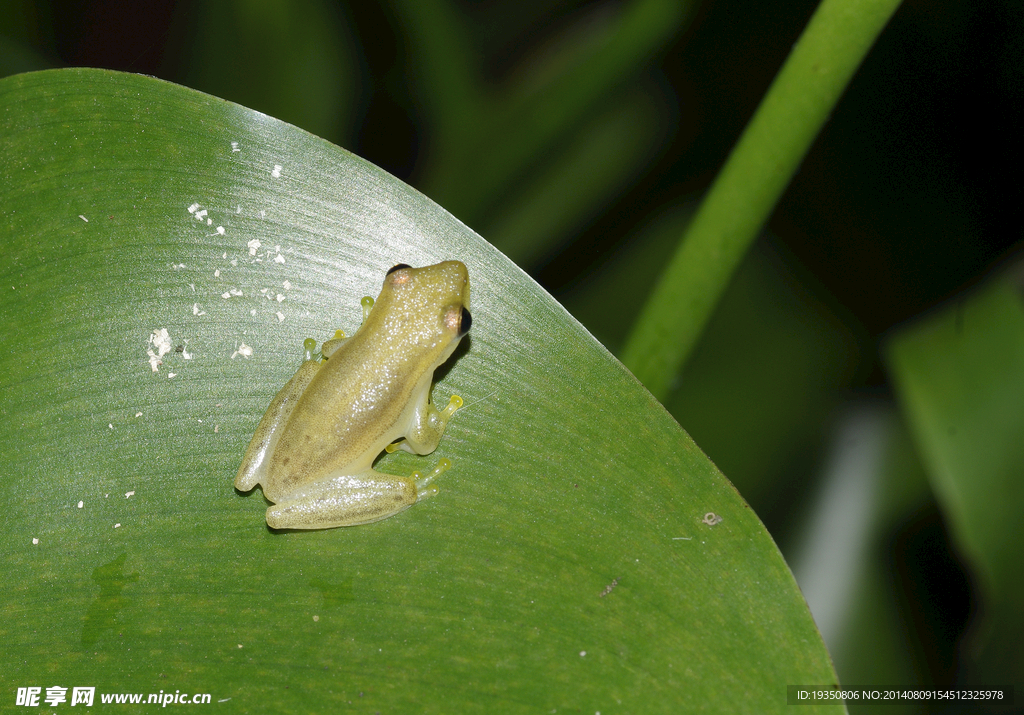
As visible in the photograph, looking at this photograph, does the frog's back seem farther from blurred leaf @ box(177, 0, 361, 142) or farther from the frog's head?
blurred leaf @ box(177, 0, 361, 142)

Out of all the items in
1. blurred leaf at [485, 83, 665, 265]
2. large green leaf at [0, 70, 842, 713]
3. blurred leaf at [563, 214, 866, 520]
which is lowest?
large green leaf at [0, 70, 842, 713]

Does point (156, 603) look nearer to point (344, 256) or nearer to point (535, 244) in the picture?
point (344, 256)

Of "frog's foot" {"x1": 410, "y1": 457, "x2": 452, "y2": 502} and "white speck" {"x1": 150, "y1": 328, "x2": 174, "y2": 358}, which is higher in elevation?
"white speck" {"x1": 150, "y1": 328, "x2": 174, "y2": 358}

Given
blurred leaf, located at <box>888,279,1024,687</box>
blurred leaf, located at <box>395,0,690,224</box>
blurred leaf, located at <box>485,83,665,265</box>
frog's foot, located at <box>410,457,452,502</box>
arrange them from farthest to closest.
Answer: blurred leaf, located at <box>485,83,665,265</box>, blurred leaf, located at <box>395,0,690,224</box>, blurred leaf, located at <box>888,279,1024,687</box>, frog's foot, located at <box>410,457,452,502</box>

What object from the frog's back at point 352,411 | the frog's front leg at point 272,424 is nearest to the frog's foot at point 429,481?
the frog's back at point 352,411

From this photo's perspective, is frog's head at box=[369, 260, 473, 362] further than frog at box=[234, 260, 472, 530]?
Yes

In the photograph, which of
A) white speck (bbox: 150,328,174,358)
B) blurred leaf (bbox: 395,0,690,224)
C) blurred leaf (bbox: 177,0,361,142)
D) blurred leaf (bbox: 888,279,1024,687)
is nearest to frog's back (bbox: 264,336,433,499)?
white speck (bbox: 150,328,174,358)

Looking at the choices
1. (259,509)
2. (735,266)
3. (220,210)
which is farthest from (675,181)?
(259,509)
